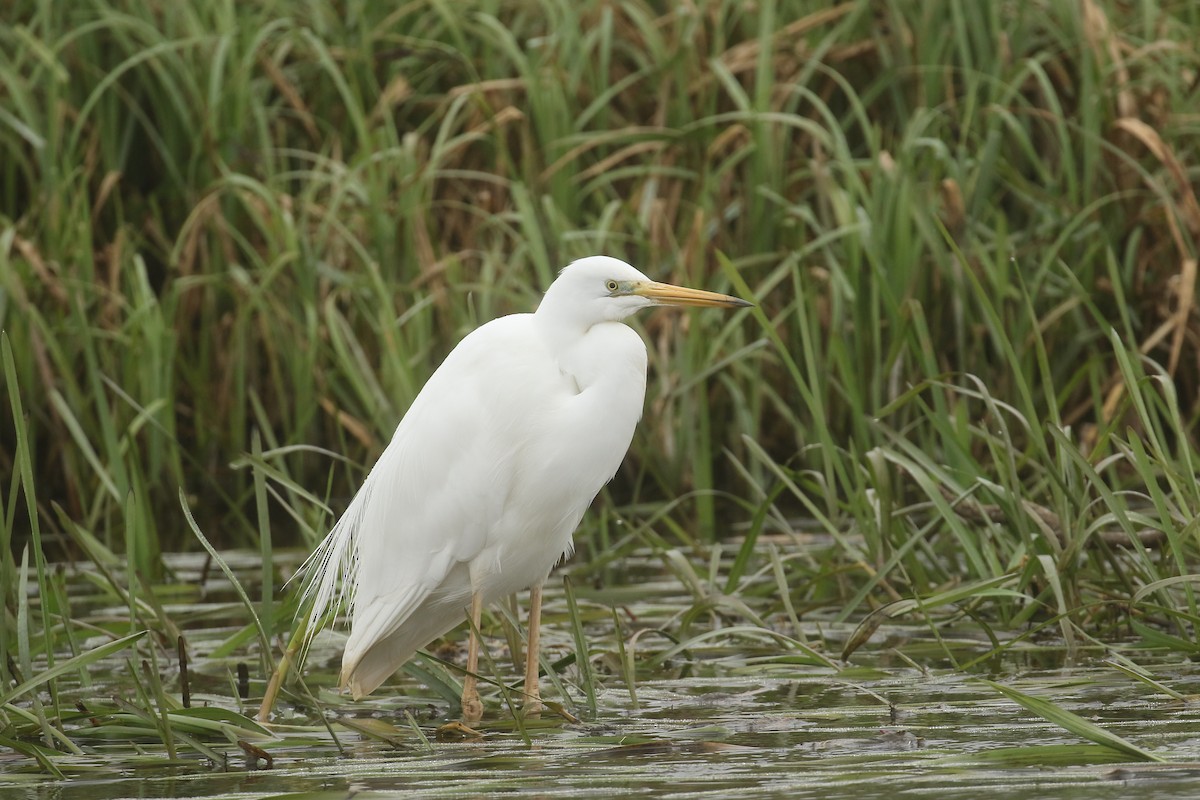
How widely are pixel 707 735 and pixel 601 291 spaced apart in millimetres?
1130

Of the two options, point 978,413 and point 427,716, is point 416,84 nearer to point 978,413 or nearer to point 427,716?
point 978,413

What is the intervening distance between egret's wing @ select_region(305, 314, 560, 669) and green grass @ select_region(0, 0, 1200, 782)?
1282mm

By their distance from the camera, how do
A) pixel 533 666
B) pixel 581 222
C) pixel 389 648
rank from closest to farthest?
pixel 533 666 < pixel 389 648 < pixel 581 222

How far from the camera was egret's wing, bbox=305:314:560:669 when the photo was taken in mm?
3992

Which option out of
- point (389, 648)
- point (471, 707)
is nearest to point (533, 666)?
point (471, 707)

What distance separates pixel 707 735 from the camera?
3.37 meters

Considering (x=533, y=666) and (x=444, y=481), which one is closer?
(x=533, y=666)

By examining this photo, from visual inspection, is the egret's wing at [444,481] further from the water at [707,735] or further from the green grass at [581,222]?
the green grass at [581,222]

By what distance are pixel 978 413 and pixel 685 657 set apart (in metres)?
2.45

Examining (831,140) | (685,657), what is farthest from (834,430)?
(685,657)

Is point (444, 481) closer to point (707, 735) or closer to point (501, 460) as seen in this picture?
point (501, 460)

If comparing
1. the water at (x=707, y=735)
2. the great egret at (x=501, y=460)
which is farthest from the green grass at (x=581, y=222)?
the great egret at (x=501, y=460)

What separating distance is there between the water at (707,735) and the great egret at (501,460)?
255 millimetres

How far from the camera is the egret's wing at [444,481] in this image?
13.1 feet
